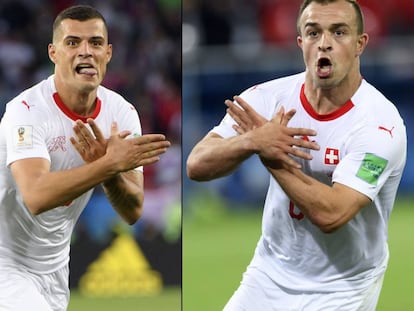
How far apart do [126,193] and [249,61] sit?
9780mm

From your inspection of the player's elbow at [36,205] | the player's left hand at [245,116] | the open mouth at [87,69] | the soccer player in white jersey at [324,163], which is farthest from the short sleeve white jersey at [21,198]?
the player's left hand at [245,116]

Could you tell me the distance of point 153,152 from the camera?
5.75 m

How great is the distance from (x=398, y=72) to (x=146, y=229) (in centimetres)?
581

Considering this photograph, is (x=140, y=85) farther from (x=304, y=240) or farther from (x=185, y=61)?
(x=304, y=240)

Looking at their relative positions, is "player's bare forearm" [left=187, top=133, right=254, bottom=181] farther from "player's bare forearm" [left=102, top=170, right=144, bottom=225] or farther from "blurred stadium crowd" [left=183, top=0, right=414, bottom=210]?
"blurred stadium crowd" [left=183, top=0, right=414, bottom=210]

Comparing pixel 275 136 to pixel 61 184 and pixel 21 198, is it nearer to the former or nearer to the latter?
pixel 61 184

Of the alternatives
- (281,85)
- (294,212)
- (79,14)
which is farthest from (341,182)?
(79,14)

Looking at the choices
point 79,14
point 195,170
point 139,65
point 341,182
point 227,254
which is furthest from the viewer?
point 139,65

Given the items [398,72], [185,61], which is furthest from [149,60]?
[398,72]

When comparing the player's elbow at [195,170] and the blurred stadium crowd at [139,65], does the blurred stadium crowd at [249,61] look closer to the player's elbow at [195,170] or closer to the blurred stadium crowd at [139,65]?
the blurred stadium crowd at [139,65]

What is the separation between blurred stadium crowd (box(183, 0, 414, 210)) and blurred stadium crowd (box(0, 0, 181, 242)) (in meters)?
0.43

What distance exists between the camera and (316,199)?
212 inches

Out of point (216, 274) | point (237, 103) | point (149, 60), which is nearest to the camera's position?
point (237, 103)

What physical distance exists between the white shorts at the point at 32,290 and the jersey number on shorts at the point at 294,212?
154 centimetres
